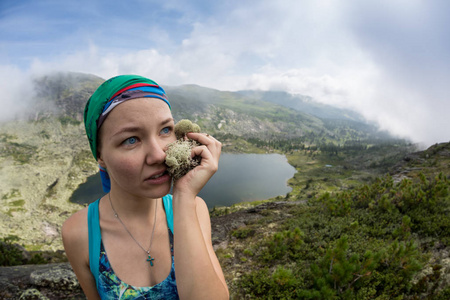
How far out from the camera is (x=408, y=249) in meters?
6.15

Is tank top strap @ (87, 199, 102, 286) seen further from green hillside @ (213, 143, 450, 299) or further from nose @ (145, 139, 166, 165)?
green hillside @ (213, 143, 450, 299)

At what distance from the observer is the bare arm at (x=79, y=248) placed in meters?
1.91

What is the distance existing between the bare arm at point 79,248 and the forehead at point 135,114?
1016 mm

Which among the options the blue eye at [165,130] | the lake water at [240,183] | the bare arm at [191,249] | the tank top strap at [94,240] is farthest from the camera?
the lake water at [240,183]

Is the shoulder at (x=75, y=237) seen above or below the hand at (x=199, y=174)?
below

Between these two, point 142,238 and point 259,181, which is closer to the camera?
point 142,238

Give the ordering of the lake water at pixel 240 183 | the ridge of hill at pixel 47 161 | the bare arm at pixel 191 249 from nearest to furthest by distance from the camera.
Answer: the bare arm at pixel 191 249, the ridge of hill at pixel 47 161, the lake water at pixel 240 183

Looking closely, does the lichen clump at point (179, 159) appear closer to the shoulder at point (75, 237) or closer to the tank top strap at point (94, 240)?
the tank top strap at point (94, 240)

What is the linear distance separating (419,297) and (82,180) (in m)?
124

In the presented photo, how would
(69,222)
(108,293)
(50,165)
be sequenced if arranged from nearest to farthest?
(108,293) < (69,222) < (50,165)

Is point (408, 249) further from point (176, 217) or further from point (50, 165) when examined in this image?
point (50, 165)

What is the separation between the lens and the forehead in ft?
5.05

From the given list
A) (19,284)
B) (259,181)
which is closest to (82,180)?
(259,181)

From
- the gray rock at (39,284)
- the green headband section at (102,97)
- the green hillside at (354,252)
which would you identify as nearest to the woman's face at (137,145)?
the green headband section at (102,97)
